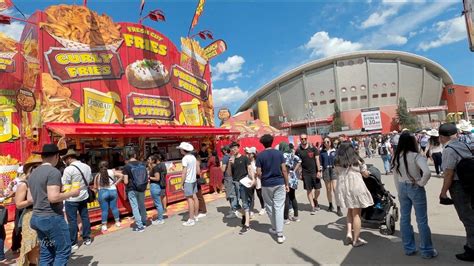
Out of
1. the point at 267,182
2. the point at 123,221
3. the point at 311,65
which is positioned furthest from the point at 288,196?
the point at 311,65

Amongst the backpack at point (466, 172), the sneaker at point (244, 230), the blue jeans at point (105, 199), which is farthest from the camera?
the blue jeans at point (105, 199)

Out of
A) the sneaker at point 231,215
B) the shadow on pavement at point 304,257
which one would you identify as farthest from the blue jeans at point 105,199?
the shadow on pavement at point 304,257

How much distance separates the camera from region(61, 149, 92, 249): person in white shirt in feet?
16.5

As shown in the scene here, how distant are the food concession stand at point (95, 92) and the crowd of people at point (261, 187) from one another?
147 centimetres

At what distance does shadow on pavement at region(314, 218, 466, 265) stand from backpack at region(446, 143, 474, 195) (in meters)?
0.93

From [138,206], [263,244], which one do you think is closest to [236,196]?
[263,244]

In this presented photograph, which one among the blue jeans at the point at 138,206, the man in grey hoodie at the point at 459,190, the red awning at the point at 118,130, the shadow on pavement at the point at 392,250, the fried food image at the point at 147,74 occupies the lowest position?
the shadow on pavement at the point at 392,250

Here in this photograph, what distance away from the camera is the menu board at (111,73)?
8.16 metres

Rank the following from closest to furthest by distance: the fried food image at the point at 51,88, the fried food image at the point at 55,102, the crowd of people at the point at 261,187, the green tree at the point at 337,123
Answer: the crowd of people at the point at 261,187 < the fried food image at the point at 55,102 < the fried food image at the point at 51,88 < the green tree at the point at 337,123

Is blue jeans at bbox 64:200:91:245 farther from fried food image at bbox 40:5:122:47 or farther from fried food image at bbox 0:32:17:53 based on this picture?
fried food image at bbox 0:32:17:53

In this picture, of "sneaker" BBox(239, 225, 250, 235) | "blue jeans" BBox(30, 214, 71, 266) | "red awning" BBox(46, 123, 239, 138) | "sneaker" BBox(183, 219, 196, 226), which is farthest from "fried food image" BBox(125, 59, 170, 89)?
"blue jeans" BBox(30, 214, 71, 266)

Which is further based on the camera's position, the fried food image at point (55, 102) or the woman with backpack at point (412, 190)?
the fried food image at point (55, 102)

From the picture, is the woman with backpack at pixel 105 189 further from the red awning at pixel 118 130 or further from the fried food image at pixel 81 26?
the fried food image at pixel 81 26

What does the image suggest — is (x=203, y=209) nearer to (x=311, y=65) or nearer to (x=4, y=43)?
(x=4, y=43)
